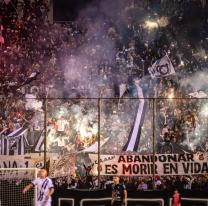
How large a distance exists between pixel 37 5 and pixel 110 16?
4.97 m

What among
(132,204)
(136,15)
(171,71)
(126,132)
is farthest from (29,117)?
(136,15)

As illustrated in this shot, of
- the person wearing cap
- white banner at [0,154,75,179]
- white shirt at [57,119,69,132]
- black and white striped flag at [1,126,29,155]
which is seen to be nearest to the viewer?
the person wearing cap

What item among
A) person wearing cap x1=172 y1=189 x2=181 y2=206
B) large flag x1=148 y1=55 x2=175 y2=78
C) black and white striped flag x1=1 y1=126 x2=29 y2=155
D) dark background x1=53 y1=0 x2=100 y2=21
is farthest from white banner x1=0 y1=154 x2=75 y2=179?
dark background x1=53 y1=0 x2=100 y2=21

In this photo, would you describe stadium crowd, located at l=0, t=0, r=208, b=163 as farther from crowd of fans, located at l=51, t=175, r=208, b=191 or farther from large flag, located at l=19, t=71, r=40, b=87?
crowd of fans, located at l=51, t=175, r=208, b=191

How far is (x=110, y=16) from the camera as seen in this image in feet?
73.9

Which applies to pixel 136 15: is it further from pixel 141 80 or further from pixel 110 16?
pixel 141 80

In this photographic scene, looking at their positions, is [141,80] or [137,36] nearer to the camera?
[141,80]

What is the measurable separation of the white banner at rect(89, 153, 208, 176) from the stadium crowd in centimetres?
103

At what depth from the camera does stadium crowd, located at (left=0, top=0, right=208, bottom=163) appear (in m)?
13.7

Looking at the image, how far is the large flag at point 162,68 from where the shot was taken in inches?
654

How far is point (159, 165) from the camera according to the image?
1124 centimetres

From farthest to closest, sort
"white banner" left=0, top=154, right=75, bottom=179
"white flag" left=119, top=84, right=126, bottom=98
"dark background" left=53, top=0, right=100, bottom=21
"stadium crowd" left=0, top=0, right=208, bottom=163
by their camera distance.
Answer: "dark background" left=53, top=0, right=100, bottom=21 → "white flag" left=119, top=84, right=126, bottom=98 → "stadium crowd" left=0, top=0, right=208, bottom=163 → "white banner" left=0, top=154, right=75, bottom=179

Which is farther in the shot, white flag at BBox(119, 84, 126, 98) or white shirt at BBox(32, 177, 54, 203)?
white flag at BBox(119, 84, 126, 98)

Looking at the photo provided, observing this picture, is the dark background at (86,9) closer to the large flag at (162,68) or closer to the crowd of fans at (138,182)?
the large flag at (162,68)
